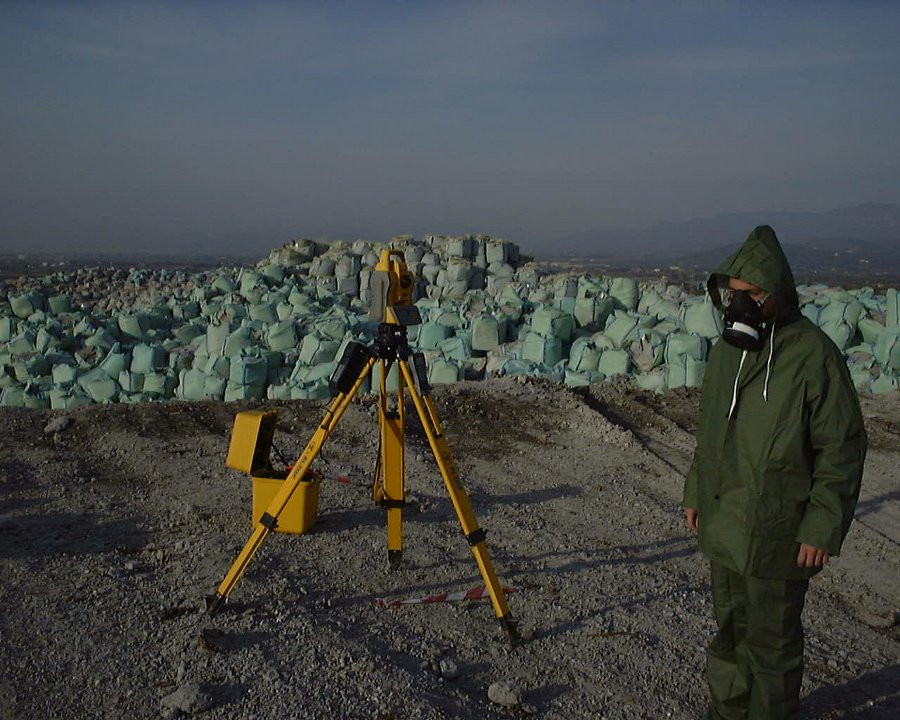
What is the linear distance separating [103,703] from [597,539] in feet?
10.0

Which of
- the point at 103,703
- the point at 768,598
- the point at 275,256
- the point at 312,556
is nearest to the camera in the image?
the point at 768,598

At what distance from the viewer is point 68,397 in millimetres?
9750

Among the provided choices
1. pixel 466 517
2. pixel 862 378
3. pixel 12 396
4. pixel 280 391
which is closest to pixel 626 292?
pixel 862 378

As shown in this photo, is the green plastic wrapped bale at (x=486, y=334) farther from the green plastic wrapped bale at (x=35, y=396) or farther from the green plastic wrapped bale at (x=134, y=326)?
the green plastic wrapped bale at (x=134, y=326)

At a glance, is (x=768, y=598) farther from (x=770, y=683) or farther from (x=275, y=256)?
(x=275, y=256)

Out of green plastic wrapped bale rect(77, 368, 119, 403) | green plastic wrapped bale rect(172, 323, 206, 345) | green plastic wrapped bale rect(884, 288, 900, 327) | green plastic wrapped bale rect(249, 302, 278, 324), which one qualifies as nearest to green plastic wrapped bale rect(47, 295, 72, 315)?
green plastic wrapped bale rect(172, 323, 206, 345)

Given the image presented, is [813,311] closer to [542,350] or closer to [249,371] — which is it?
[542,350]

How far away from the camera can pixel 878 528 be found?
569 centimetres

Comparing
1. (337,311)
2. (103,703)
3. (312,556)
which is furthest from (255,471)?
(337,311)

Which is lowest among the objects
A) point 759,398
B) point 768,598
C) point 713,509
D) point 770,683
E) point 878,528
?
point 878,528

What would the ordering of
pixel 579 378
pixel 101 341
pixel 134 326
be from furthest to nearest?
pixel 134 326, pixel 101 341, pixel 579 378

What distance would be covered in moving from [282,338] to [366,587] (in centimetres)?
711

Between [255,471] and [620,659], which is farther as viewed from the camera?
[255,471]

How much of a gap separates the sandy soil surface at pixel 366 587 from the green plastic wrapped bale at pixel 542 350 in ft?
10.1
